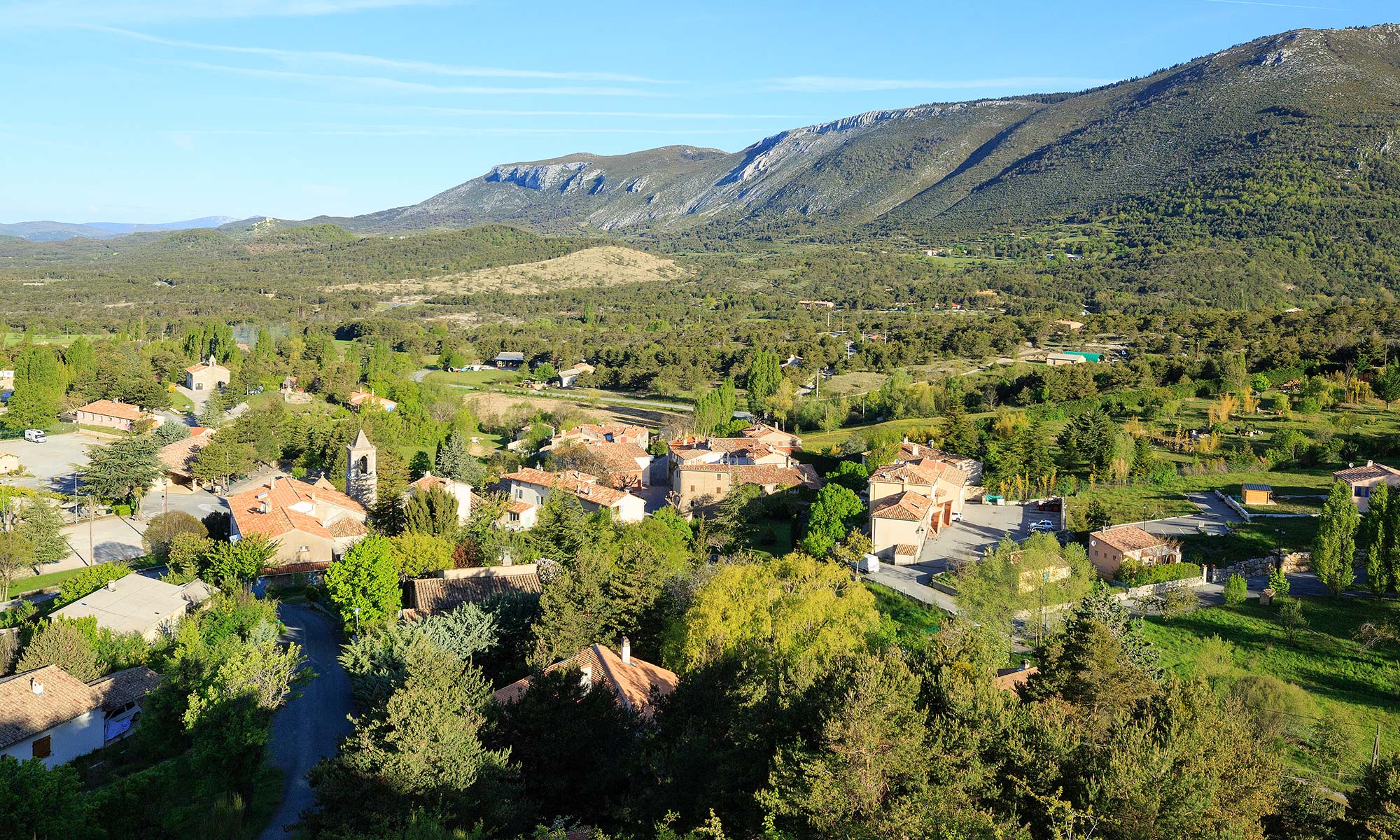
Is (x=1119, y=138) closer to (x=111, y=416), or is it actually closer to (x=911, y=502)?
(x=911, y=502)

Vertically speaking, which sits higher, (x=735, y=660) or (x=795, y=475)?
(x=735, y=660)

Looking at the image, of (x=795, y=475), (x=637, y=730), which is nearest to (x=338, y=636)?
(x=637, y=730)

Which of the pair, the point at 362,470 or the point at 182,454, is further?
the point at 182,454

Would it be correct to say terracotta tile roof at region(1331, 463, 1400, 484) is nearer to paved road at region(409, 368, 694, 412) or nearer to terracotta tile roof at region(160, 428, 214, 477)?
paved road at region(409, 368, 694, 412)

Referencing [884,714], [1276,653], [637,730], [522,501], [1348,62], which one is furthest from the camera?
[1348,62]

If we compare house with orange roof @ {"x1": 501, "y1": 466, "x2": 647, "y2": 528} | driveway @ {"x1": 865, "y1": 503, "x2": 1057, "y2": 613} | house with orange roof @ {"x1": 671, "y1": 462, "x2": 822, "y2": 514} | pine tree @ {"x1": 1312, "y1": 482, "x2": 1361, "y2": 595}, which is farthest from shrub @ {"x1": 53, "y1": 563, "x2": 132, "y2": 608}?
pine tree @ {"x1": 1312, "y1": 482, "x2": 1361, "y2": 595}

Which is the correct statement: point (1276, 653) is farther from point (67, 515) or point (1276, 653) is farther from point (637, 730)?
point (67, 515)

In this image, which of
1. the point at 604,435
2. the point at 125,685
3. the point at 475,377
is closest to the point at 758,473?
the point at 604,435
